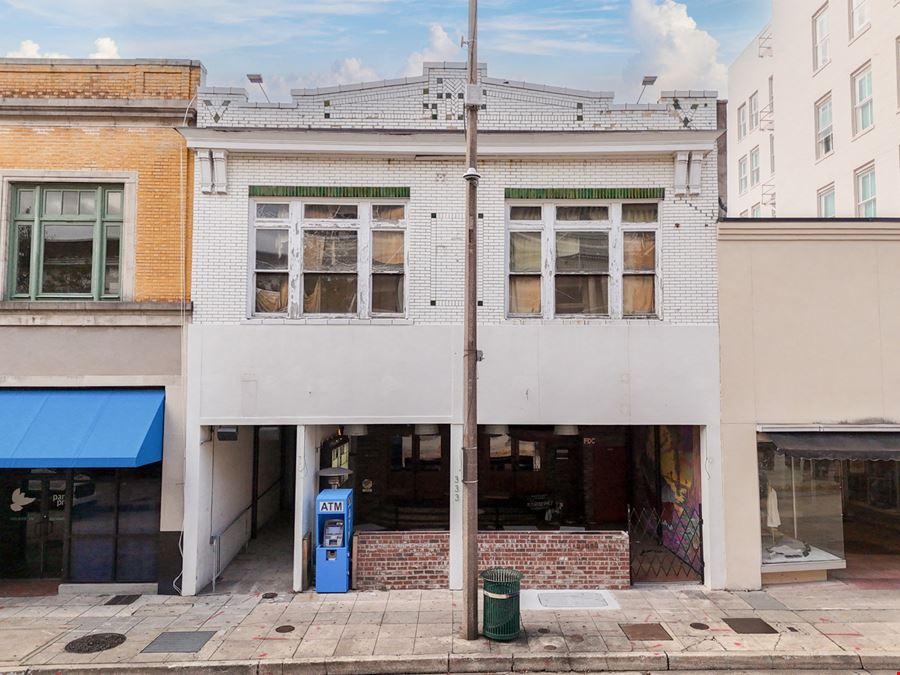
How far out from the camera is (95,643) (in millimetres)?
8414

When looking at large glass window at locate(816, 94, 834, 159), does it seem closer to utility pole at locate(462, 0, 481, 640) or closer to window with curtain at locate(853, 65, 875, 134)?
window with curtain at locate(853, 65, 875, 134)

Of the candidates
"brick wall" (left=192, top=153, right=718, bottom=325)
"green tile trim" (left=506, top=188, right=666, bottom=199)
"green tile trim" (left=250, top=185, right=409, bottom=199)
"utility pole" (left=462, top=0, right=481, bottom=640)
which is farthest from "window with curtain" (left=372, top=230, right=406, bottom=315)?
"utility pole" (left=462, top=0, right=481, bottom=640)

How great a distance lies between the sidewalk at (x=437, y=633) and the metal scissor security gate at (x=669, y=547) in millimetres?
596

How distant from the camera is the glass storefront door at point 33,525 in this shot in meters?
10.9

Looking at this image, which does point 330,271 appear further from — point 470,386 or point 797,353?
point 797,353

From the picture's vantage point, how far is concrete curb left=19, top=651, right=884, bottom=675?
770cm

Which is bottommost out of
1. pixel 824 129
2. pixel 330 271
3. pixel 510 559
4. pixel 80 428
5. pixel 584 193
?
pixel 510 559

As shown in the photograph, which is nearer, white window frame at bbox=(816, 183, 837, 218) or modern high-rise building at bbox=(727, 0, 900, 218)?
modern high-rise building at bbox=(727, 0, 900, 218)

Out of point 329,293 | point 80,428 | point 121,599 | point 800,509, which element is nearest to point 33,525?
point 121,599

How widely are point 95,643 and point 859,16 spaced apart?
2523cm

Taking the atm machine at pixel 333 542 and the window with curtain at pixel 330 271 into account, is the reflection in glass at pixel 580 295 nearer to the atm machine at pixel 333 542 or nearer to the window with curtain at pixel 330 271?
the window with curtain at pixel 330 271

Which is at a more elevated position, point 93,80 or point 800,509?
point 93,80

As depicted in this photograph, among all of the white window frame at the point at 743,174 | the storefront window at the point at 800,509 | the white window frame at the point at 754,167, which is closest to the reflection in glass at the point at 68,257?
the storefront window at the point at 800,509

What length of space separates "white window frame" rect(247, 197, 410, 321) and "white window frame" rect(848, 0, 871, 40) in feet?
55.6
